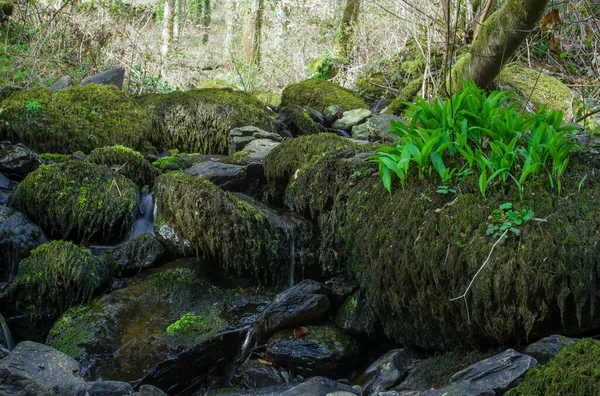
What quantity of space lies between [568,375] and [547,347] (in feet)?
1.64

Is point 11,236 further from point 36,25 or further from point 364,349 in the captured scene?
point 36,25

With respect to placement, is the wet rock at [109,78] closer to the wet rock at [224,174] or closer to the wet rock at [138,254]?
the wet rock at [224,174]

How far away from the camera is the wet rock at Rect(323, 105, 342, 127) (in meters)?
8.58

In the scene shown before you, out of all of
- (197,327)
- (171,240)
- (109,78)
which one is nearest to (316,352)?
(197,327)

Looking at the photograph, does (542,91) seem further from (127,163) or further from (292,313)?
(127,163)

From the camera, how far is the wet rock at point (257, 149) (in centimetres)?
665

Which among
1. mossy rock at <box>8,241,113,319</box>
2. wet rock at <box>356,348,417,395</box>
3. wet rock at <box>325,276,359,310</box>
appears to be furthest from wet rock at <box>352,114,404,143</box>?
mossy rock at <box>8,241,113,319</box>

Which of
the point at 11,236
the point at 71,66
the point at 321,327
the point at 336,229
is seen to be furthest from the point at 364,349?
the point at 71,66

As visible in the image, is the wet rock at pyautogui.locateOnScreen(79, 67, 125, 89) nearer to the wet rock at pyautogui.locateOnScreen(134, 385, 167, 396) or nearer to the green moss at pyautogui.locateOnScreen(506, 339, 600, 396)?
the wet rock at pyautogui.locateOnScreen(134, 385, 167, 396)

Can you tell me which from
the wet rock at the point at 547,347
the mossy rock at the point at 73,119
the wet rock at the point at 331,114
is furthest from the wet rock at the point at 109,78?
the wet rock at the point at 547,347

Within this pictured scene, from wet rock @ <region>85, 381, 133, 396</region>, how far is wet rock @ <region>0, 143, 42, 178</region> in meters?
3.37

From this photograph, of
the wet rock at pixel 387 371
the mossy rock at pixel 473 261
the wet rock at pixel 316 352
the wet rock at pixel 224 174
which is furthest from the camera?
the wet rock at pixel 224 174

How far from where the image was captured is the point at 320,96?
30.6ft

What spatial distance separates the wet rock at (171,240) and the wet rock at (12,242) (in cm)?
116
